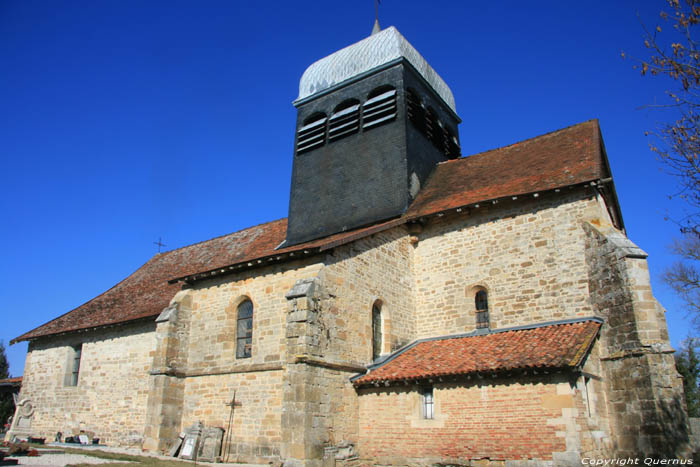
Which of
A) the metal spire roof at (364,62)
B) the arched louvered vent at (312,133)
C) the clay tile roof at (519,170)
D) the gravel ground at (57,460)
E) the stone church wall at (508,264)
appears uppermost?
the metal spire roof at (364,62)

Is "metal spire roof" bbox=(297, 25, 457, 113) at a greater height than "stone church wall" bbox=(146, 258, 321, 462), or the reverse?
"metal spire roof" bbox=(297, 25, 457, 113)

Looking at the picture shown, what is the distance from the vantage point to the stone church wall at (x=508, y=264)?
12.4 m

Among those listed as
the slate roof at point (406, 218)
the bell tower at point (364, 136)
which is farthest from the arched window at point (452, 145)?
the slate roof at point (406, 218)

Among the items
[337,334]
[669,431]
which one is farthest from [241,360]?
[669,431]

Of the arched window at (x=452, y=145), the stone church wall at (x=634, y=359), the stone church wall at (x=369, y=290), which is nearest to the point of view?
the stone church wall at (x=634, y=359)

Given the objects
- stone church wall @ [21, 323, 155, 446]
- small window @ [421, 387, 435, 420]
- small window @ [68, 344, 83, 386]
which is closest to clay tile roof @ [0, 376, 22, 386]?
stone church wall @ [21, 323, 155, 446]

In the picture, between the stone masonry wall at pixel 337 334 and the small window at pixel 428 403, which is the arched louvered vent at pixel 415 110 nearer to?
the stone masonry wall at pixel 337 334

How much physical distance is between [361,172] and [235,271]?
5150 millimetres

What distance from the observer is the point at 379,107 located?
1725 centimetres

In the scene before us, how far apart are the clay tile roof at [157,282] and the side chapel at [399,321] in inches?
7.2

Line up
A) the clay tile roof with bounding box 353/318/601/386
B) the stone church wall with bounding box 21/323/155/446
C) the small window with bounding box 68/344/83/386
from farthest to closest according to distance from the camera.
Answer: the small window with bounding box 68/344/83/386 < the stone church wall with bounding box 21/323/155/446 < the clay tile roof with bounding box 353/318/601/386

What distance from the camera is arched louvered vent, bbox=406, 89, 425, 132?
17062mm

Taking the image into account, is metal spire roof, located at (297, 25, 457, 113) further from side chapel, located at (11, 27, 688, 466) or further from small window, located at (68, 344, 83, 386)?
small window, located at (68, 344, 83, 386)

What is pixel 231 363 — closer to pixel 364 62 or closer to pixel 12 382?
pixel 364 62
